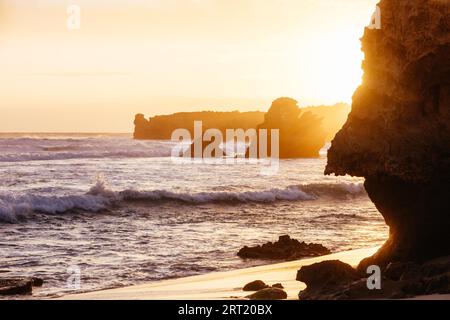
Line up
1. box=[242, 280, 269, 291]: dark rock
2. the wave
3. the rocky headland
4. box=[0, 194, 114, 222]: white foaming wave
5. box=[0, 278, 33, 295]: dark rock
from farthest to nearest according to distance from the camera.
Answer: the wave, box=[0, 194, 114, 222]: white foaming wave, box=[0, 278, 33, 295]: dark rock, box=[242, 280, 269, 291]: dark rock, the rocky headland

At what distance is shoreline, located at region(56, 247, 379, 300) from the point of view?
10703 mm

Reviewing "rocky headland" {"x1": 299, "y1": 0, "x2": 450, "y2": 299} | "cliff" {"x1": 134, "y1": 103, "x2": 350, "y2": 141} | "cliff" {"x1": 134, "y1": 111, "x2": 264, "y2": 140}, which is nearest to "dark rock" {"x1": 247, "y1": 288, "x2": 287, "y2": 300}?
"rocky headland" {"x1": 299, "y1": 0, "x2": 450, "y2": 299}

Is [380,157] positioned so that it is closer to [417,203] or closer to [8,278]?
[417,203]

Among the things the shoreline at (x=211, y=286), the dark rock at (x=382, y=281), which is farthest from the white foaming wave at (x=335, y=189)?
the dark rock at (x=382, y=281)

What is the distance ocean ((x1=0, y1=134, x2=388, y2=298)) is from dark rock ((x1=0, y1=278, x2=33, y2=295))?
210 millimetres

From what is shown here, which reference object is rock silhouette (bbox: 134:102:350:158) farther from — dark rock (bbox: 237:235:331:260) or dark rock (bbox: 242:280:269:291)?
dark rock (bbox: 242:280:269:291)

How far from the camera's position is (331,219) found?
23250 millimetres

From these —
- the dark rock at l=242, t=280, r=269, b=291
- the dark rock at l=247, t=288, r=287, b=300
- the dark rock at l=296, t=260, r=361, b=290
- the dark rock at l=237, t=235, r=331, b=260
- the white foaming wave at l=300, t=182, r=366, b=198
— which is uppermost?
the dark rock at l=296, t=260, r=361, b=290

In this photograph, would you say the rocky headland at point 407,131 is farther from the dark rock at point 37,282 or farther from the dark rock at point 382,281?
the dark rock at point 37,282

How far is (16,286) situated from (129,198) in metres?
17.1

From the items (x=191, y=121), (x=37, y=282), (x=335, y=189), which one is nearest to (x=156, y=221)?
(x=37, y=282)

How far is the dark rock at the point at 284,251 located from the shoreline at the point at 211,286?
43.4 inches
